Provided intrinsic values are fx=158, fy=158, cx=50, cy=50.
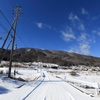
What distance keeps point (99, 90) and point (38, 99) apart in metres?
5.89

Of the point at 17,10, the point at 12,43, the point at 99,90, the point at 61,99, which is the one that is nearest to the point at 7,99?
the point at 61,99

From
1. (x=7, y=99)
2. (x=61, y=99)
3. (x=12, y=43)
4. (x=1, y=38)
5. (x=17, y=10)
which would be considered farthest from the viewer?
(x=17, y=10)

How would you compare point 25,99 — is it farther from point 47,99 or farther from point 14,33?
point 14,33

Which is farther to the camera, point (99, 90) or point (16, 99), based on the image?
point (99, 90)

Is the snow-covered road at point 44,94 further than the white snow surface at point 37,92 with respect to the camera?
No

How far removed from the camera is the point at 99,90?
12.8 metres

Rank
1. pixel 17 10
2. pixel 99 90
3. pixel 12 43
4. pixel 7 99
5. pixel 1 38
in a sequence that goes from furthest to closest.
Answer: pixel 17 10
pixel 12 43
pixel 1 38
pixel 99 90
pixel 7 99

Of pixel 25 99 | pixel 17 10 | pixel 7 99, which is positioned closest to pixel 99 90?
pixel 25 99

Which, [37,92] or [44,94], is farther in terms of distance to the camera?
[37,92]

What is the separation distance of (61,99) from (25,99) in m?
2.17

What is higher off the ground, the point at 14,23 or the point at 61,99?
the point at 14,23

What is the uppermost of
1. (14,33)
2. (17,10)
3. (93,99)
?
(17,10)

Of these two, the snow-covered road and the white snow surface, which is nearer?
→ the snow-covered road

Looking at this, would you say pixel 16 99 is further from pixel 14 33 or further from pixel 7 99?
pixel 14 33
